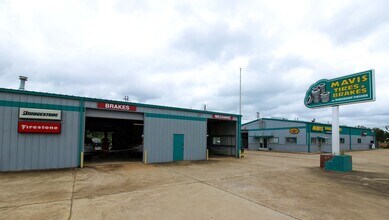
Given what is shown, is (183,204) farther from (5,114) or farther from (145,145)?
(5,114)

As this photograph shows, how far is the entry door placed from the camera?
18.7 m

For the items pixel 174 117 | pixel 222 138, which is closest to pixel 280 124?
pixel 222 138

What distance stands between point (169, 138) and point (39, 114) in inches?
357

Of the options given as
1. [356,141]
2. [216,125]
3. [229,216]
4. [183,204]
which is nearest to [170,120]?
[216,125]

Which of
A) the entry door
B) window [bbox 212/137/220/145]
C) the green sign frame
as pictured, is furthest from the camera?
window [bbox 212/137/220/145]

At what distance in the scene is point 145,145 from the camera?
17.1m

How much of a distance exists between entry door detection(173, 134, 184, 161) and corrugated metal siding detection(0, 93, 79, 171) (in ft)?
24.1

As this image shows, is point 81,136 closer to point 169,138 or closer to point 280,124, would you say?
point 169,138

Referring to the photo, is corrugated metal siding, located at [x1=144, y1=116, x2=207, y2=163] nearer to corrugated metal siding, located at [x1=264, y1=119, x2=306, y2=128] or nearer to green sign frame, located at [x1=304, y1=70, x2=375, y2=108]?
green sign frame, located at [x1=304, y1=70, x2=375, y2=108]

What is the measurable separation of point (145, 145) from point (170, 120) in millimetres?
2949

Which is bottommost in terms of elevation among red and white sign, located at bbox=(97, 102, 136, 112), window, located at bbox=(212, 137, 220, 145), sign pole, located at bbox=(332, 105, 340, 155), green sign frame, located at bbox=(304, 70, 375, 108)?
window, located at bbox=(212, 137, 220, 145)

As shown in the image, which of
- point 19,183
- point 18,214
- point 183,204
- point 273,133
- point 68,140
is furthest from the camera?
point 273,133

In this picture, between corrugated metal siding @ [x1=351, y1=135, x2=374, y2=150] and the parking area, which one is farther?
corrugated metal siding @ [x1=351, y1=135, x2=374, y2=150]

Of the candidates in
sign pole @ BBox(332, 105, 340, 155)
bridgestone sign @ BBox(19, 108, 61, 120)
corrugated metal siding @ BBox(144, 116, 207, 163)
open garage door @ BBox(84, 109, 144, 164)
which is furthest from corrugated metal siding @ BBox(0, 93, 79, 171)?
sign pole @ BBox(332, 105, 340, 155)
